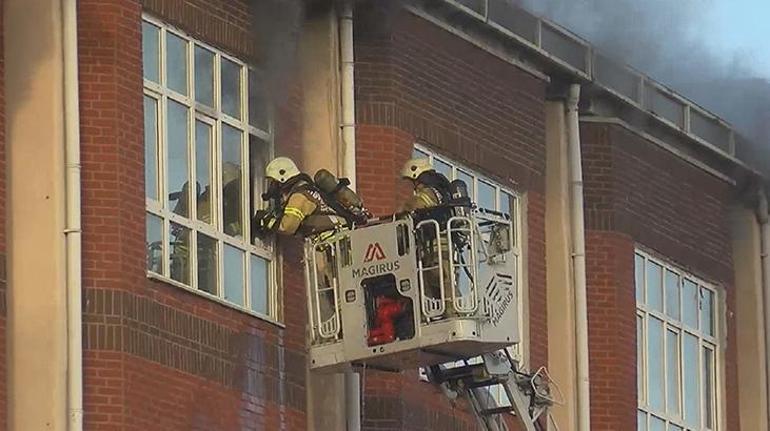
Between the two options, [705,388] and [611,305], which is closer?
[611,305]

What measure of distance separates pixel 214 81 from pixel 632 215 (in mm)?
6802

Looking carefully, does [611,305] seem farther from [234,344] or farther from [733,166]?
[234,344]

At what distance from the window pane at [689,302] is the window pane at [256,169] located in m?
7.50

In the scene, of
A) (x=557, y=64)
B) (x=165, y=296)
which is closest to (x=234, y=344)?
(x=165, y=296)

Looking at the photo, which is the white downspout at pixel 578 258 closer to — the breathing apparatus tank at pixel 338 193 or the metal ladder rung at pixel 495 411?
the metal ladder rung at pixel 495 411

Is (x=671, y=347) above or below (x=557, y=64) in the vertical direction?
below

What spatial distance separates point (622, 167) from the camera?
28.3 metres

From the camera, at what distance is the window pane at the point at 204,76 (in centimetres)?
2272

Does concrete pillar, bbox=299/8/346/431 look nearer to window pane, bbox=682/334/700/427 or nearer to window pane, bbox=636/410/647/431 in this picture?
window pane, bbox=636/410/647/431

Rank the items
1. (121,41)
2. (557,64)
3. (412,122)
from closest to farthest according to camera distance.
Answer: (121,41) → (412,122) → (557,64)

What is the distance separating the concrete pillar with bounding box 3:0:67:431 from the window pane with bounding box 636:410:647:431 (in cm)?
920

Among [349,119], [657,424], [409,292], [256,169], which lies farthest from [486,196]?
[657,424]

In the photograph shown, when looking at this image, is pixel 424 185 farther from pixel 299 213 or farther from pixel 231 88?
pixel 231 88

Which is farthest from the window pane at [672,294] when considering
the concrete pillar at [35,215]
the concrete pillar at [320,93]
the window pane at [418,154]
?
the concrete pillar at [35,215]
